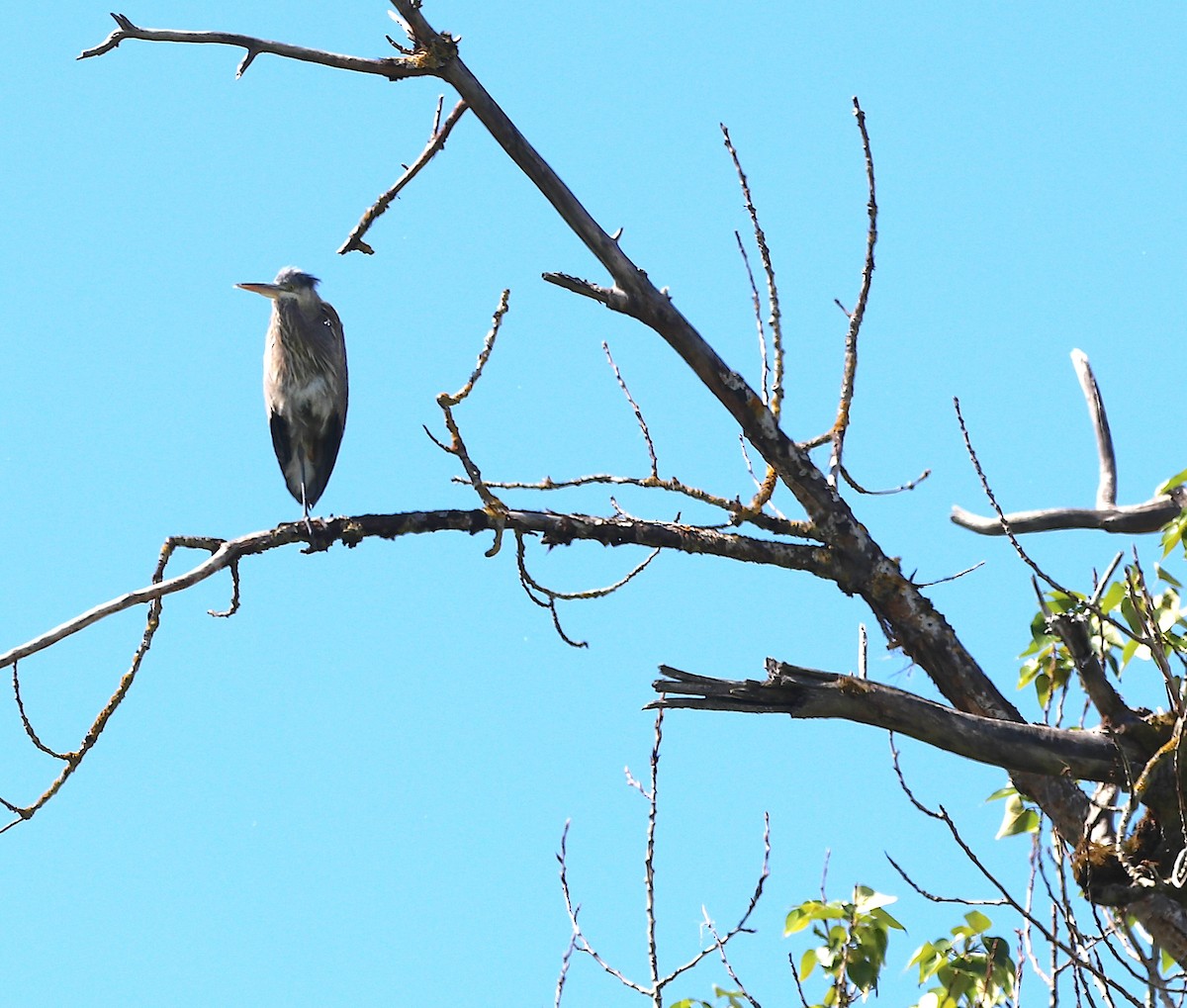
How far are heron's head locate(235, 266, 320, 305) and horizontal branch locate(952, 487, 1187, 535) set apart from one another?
13.3 feet

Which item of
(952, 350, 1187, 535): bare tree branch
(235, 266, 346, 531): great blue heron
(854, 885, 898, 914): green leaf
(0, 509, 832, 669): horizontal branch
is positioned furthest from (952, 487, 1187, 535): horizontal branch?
(235, 266, 346, 531): great blue heron

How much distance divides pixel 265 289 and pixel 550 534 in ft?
12.5

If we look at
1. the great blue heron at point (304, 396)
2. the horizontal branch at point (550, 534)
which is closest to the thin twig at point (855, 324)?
the horizontal branch at point (550, 534)

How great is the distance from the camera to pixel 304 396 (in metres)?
6.20

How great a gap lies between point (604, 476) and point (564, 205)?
65 centimetres

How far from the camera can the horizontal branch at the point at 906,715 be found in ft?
8.64

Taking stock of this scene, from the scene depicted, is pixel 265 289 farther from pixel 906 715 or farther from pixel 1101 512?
pixel 906 715

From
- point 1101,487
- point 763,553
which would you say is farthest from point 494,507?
point 1101,487

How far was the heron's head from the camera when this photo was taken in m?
6.62

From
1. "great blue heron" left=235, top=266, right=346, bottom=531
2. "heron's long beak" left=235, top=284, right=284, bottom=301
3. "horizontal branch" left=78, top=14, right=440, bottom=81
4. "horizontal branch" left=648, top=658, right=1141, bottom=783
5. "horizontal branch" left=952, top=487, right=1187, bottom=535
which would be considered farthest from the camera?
"heron's long beak" left=235, top=284, right=284, bottom=301

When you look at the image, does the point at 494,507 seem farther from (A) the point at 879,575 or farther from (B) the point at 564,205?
(A) the point at 879,575

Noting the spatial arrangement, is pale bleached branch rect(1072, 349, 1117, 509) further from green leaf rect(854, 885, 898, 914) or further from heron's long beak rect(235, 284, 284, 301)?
heron's long beak rect(235, 284, 284, 301)

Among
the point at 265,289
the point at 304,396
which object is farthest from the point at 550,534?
the point at 265,289

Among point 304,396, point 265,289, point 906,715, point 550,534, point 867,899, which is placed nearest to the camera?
point 906,715
